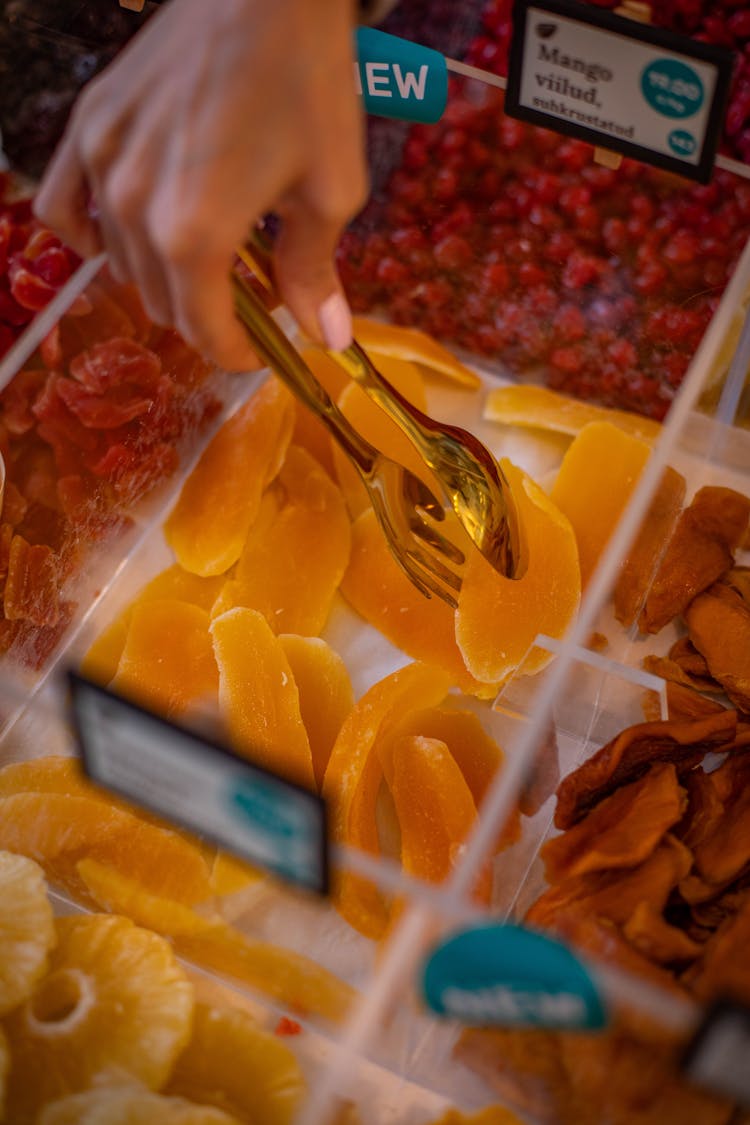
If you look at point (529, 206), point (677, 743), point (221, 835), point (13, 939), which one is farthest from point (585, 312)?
point (13, 939)

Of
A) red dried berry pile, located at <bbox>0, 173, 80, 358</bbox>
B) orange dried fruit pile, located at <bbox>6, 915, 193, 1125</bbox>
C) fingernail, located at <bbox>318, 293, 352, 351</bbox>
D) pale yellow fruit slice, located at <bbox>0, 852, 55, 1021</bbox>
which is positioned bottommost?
orange dried fruit pile, located at <bbox>6, 915, 193, 1125</bbox>

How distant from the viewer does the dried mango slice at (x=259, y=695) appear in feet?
3.31

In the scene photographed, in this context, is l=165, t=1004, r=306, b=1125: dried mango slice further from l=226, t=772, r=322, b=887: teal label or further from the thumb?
the thumb

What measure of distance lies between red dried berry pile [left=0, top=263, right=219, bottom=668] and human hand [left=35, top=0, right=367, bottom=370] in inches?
18.3

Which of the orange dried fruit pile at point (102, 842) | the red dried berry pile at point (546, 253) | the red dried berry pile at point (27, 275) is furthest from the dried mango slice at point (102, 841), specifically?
the red dried berry pile at point (546, 253)

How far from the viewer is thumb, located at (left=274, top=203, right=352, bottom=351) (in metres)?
0.71

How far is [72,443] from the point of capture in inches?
46.7

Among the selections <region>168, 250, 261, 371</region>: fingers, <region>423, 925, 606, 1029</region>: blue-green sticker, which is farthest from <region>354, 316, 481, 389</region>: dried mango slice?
<region>423, 925, 606, 1029</region>: blue-green sticker

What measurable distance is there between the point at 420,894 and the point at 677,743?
0.35 meters

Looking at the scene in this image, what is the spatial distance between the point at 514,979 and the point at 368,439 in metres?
0.72

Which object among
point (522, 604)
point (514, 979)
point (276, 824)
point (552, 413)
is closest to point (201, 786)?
point (276, 824)

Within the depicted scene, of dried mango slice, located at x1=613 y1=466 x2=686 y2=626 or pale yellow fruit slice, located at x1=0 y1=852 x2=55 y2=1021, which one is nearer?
pale yellow fruit slice, located at x1=0 y1=852 x2=55 y2=1021

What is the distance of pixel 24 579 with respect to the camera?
1.15m

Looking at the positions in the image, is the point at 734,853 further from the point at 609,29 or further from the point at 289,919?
the point at 609,29
